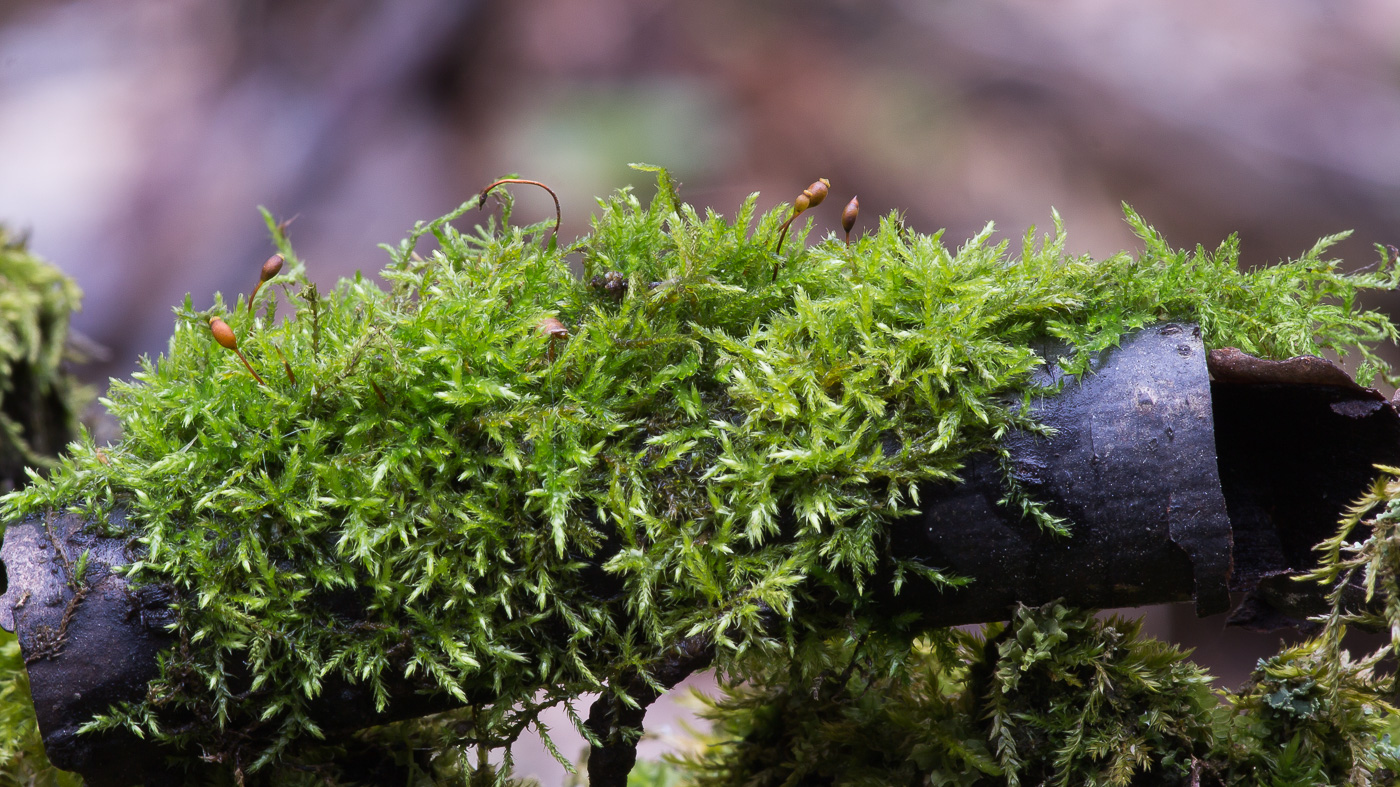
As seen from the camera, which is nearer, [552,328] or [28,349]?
[552,328]

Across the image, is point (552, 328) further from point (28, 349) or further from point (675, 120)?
point (675, 120)

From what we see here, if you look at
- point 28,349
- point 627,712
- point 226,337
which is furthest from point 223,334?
point 28,349

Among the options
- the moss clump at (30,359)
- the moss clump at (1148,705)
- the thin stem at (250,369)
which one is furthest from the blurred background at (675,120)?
the thin stem at (250,369)

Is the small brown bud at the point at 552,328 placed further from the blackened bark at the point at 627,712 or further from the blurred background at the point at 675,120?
the blurred background at the point at 675,120

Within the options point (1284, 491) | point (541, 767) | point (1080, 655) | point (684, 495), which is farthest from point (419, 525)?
point (541, 767)

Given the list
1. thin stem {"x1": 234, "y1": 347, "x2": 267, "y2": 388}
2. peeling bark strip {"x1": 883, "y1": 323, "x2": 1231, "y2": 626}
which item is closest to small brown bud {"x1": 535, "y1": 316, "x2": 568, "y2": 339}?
thin stem {"x1": 234, "y1": 347, "x2": 267, "y2": 388}

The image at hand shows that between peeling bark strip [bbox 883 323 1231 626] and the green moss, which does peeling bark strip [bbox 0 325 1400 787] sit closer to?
peeling bark strip [bbox 883 323 1231 626]
